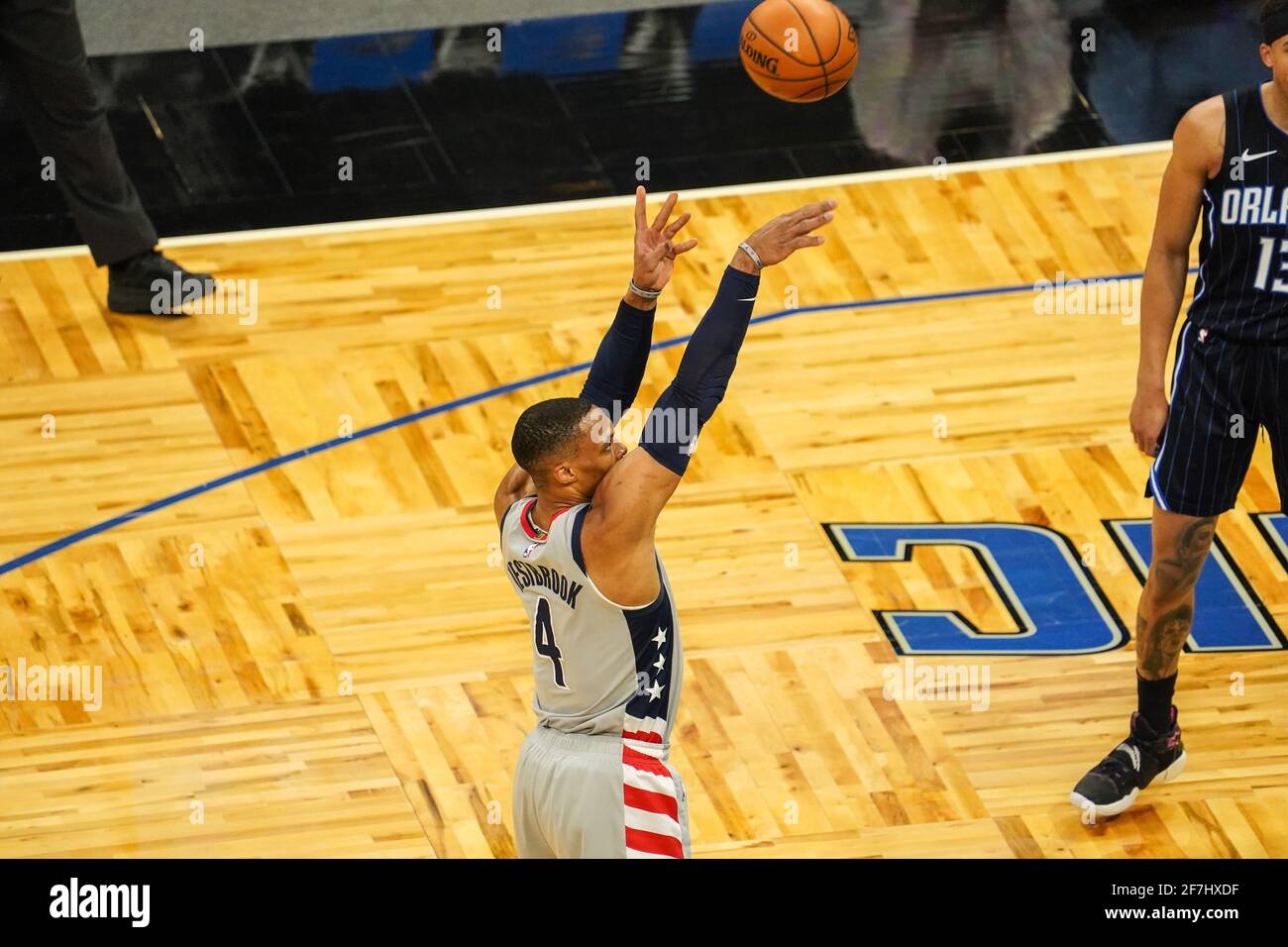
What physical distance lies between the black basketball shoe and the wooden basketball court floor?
69 millimetres

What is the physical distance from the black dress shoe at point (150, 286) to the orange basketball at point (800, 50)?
122 inches

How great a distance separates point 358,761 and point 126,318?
318 centimetres

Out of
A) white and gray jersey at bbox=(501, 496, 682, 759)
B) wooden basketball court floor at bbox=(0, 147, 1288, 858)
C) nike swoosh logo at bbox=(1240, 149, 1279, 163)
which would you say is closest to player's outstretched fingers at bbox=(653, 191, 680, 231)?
white and gray jersey at bbox=(501, 496, 682, 759)

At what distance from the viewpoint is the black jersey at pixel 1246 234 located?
584cm

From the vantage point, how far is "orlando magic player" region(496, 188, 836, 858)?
4.84 meters

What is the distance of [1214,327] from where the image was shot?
20.0 feet

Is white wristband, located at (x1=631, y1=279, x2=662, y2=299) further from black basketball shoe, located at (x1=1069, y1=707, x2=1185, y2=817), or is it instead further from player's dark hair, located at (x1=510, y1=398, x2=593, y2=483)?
black basketball shoe, located at (x1=1069, y1=707, x2=1185, y2=817)

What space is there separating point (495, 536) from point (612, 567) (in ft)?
9.59

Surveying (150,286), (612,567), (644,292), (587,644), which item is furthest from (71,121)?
(612,567)

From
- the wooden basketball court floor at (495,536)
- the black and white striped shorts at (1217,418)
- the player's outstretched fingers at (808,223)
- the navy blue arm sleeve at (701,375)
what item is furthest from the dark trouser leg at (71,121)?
the player's outstretched fingers at (808,223)

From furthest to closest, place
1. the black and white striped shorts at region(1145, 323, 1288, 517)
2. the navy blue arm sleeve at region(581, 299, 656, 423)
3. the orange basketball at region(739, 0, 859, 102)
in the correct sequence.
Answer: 1. the orange basketball at region(739, 0, 859, 102)
2. the black and white striped shorts at region(1145, 323, 1288, 517)
3. the navy blue arm sleeve at region(581, 299, 656, 423)

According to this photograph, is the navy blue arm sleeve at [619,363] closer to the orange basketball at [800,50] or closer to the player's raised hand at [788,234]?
the player's raised hand at [788,234]

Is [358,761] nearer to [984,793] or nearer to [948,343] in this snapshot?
[984,793]
